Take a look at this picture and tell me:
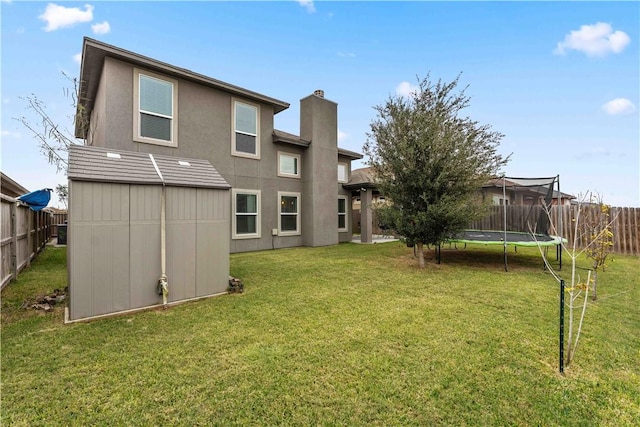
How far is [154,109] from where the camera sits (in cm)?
802

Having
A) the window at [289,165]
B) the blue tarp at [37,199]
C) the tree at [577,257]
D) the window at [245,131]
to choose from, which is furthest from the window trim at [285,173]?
the tree at [577,257]

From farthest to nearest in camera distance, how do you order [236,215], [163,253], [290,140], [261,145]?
[290,140] → [261,145] → [236,215] → [163,253]

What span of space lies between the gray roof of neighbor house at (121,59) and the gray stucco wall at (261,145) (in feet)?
0.77

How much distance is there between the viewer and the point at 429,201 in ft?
23.1

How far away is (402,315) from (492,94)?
33.7 ft

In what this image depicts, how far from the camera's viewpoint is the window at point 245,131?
32.1 feet

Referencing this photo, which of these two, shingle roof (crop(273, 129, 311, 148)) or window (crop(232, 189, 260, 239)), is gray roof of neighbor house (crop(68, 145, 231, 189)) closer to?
window (crop(232, 189, 260, 239))

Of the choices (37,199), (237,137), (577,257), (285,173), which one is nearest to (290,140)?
(285,173)

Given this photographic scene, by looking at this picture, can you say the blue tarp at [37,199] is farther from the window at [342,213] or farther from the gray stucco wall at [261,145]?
the window at [342,213]

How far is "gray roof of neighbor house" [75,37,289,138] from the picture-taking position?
701 cm

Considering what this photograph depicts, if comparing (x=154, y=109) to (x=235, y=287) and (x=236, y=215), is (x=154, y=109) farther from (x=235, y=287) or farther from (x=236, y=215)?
(x=235, y=287)

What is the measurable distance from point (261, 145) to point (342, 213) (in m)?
5.26

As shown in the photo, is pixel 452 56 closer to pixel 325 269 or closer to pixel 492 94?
pixel 492 94

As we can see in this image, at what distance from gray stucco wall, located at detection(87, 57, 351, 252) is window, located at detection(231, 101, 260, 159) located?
7.4 inches
